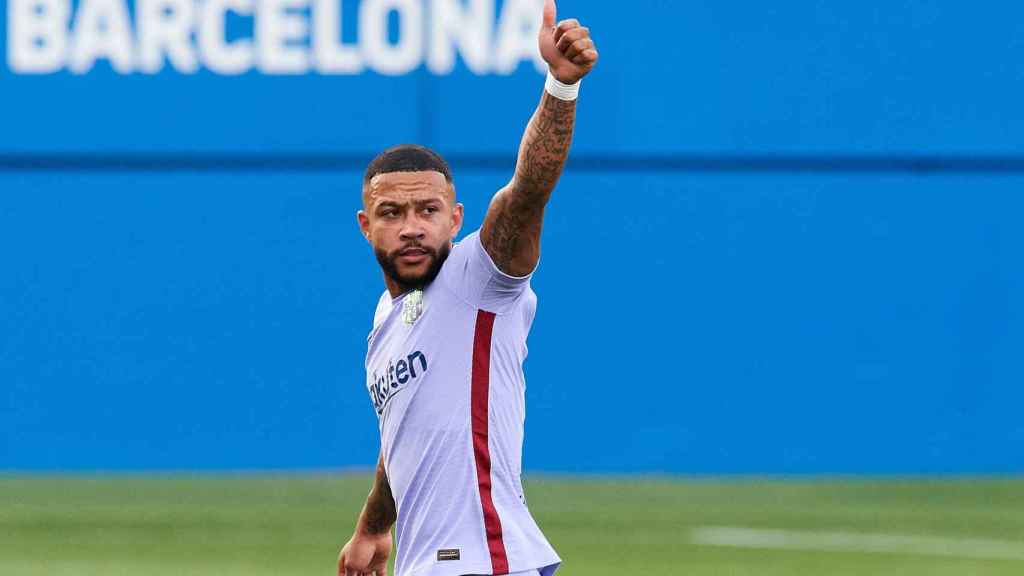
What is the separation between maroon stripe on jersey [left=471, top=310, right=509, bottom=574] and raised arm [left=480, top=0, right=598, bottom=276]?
173 mm

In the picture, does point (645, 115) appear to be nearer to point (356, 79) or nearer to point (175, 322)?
point (356, 79)

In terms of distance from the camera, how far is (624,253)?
1351cm

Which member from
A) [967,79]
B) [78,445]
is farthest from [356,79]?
[967,79]

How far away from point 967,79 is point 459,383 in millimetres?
10133

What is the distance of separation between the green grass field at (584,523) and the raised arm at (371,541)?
483cm

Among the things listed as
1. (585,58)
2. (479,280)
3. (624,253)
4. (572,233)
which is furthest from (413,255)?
(624,253)

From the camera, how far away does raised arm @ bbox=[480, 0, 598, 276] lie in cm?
397

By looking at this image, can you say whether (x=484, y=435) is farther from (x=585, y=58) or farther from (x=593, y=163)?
(x=593, y=163)

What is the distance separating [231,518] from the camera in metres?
11.6

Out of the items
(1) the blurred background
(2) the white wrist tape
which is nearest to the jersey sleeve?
(2) the white wrist tape

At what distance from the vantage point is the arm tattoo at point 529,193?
4023 millimetres

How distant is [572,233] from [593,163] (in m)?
0.54

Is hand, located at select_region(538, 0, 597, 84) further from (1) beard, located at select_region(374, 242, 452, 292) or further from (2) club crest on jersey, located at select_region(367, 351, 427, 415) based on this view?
(2) club crest on jersey, located at select_region(367, 351, 427, 415)

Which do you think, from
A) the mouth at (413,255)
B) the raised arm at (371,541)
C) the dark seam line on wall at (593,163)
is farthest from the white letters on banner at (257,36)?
the mouth at (413,255)
